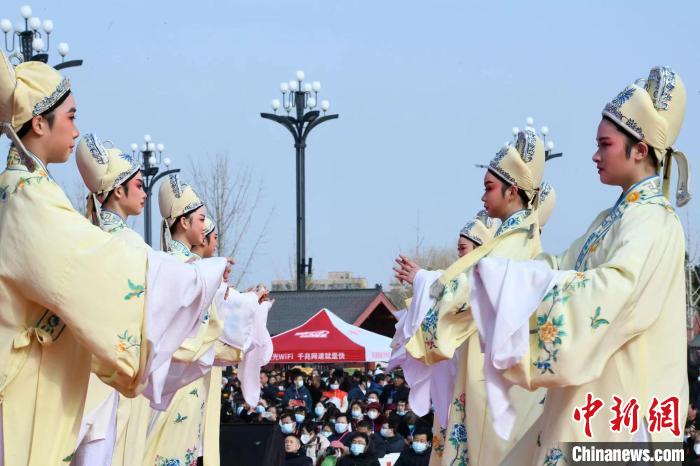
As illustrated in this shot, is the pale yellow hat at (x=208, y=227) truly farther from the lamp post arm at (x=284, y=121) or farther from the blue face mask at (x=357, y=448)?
the lamp post arm at (x=284, y=121)

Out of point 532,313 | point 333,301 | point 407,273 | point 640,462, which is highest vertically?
point 333,301

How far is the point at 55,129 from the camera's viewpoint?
4.26 meters

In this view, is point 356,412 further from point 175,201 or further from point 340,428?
point 175,201

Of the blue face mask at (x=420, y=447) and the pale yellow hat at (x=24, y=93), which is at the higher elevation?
the pale yellow hat at (x=24, y=93)

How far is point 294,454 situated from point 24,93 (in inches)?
325

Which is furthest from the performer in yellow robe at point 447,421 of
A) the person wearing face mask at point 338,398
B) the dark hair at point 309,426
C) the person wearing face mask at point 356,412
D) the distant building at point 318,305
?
the distant building at point 318,305

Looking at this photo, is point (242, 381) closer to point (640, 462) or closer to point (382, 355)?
point (640, 462)

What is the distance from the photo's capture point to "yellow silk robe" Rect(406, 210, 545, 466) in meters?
5.48

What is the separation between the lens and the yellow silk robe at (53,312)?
389 cm

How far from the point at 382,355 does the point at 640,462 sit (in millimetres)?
15408

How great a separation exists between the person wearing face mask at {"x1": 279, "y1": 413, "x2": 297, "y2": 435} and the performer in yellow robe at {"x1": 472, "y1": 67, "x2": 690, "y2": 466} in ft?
30.7

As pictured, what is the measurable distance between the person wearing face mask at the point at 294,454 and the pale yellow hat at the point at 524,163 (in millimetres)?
5652

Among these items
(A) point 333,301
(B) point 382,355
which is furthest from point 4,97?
(A) point 333,301

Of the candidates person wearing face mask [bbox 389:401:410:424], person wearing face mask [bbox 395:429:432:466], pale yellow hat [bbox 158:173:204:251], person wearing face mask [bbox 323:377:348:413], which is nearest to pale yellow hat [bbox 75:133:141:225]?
pale yellow hat [bbox 158:173:204:251]
